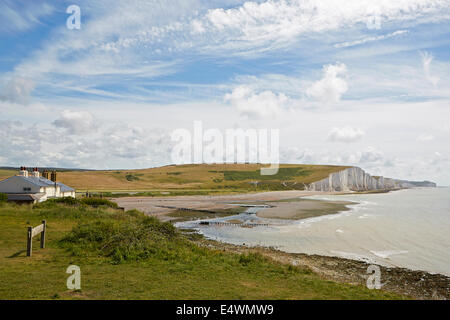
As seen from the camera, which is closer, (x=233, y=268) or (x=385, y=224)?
(x=233, y=268)

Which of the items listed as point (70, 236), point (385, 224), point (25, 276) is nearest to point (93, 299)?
point (25, 276)

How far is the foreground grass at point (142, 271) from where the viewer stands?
33.6ft

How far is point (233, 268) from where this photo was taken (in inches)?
563

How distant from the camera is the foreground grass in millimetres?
10250

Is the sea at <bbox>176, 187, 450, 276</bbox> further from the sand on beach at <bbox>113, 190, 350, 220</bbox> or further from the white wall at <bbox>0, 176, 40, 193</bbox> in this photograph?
the white wall at <bbox>0, 176, 40, 193</bbox>

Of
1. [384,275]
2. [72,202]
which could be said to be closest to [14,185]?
[72,202]

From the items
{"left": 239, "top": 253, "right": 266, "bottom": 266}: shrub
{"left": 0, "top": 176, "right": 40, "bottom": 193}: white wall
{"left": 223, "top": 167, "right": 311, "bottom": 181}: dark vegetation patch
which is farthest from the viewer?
{"left": 223, "top": 167, "right": 311, "bottom": 181}: dark vegetation patch

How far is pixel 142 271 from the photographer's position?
13.0 meters

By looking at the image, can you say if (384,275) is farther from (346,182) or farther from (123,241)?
(346,182)

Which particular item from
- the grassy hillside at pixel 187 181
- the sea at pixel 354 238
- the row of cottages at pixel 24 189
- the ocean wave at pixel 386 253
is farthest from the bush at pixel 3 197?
the grassy hillside at pixel 187 181

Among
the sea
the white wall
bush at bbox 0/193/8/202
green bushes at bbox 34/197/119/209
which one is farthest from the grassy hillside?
the sea
